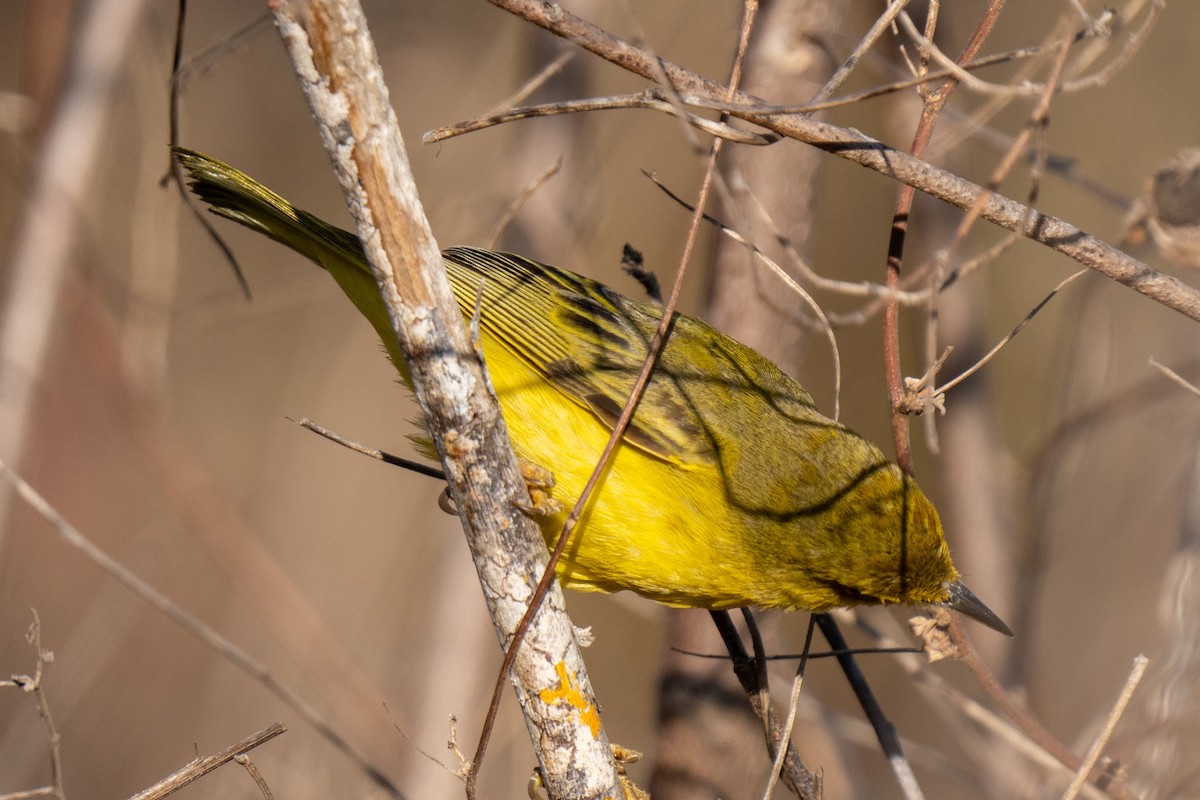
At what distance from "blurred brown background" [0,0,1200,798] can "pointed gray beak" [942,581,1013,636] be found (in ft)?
1.62

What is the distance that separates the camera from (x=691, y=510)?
2816 mm

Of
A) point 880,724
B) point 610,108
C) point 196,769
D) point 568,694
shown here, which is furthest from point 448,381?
point 880,724

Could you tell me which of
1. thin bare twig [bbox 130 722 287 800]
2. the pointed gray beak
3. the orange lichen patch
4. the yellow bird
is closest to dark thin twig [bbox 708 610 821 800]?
the yellow bird

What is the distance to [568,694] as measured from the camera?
216cm

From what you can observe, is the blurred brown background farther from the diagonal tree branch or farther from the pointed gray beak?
the diagonal tree branch

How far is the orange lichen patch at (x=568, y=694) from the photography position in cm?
215

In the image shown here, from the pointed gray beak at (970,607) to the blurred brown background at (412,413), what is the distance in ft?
1.62

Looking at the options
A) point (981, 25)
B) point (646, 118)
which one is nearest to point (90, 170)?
point (981, 25)

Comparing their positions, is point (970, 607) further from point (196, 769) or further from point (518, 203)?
point (196, 769)

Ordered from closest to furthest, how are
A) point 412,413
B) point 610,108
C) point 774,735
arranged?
point 610,108 → point 774,735 → point 412,413

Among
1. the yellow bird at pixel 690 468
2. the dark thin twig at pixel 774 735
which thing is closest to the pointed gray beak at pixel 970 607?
the yellow bird at pixel 690 468

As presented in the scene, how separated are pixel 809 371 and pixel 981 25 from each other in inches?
215

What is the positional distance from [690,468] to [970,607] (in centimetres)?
86

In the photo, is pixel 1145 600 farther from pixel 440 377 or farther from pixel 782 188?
pixel 440 377
